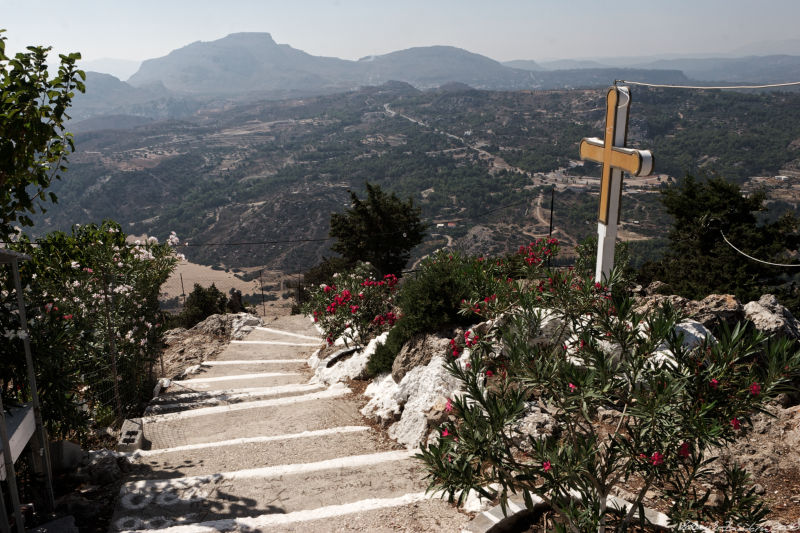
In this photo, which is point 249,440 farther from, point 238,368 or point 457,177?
point 457,177

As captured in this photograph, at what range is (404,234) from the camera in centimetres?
2405

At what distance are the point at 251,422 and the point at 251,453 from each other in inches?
53.8

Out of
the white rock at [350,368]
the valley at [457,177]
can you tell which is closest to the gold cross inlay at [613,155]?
the white rock at [350,368]

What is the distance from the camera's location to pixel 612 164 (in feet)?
20.0

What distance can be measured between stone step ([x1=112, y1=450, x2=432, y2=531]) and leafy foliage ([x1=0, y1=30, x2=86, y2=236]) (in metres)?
2.76

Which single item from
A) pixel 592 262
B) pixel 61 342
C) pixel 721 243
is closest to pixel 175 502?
pixel 61 342

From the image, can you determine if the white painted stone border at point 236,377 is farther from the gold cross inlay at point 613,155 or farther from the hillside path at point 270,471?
the gold cross inlay at point 613,155

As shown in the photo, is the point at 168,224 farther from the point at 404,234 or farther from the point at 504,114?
the point at 504,114

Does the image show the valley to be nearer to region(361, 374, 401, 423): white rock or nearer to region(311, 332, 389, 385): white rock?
region(311, 332, 389, 385): white rock

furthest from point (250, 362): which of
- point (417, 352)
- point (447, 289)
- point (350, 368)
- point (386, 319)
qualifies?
point (447, 289)

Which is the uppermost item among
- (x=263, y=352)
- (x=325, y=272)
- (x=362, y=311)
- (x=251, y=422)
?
(x=362, y=311)

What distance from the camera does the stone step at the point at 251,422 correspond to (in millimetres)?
6422

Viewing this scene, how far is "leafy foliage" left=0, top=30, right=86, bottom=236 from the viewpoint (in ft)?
14.5

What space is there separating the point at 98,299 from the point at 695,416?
717 cm
